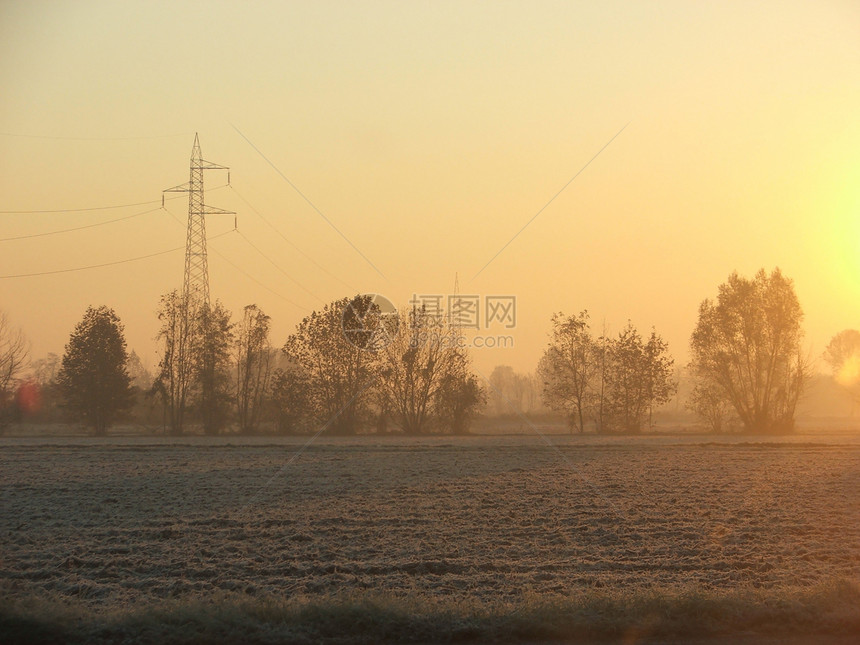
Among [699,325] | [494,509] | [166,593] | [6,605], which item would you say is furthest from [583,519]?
[699,325]

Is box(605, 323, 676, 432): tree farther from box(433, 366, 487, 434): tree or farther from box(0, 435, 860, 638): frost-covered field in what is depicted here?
box(0, 435, 860, 638): frost-covered field

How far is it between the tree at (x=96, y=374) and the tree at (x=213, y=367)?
7176mm

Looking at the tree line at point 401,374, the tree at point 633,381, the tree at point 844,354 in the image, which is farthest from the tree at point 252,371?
the tree at point 844,354

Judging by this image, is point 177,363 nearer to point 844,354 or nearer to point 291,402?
point 291,402

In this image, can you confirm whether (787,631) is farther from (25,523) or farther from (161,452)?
(161,452)

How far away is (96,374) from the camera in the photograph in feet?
236

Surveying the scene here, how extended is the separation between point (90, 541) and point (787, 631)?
48.2 ft

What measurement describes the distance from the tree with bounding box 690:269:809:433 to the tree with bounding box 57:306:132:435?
53973 millimetres

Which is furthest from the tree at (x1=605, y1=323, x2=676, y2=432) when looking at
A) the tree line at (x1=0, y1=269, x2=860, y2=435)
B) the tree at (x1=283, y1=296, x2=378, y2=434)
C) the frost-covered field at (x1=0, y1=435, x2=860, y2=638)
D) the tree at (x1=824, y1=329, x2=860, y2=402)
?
the tree at (x1=824, y1=329, x2=860, y2=402)

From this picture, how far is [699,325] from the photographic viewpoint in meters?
78.2

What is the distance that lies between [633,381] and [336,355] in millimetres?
27978

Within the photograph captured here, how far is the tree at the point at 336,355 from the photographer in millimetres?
73312

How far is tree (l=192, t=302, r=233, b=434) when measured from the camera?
227 ft

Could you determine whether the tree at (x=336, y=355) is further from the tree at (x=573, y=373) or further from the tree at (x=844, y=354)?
the tree at (x=844, y=354)
